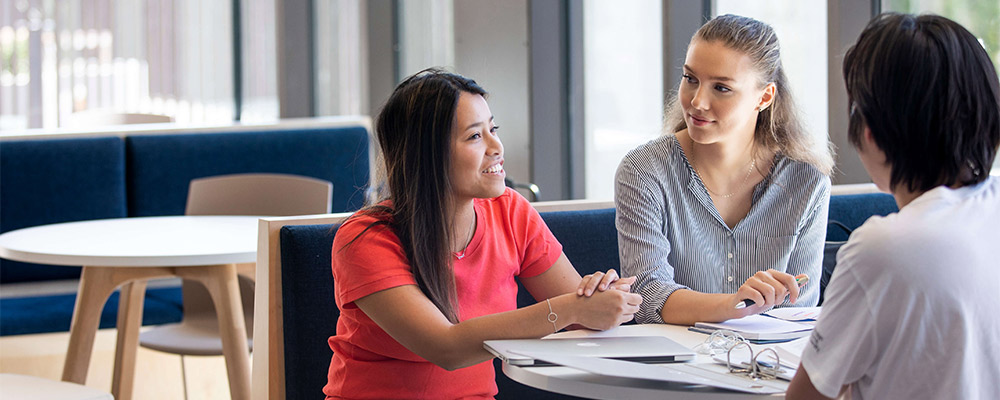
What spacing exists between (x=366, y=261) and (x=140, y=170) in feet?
11.4

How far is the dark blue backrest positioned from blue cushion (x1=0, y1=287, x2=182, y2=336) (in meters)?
1.90

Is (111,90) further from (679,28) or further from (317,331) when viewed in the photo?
(317,331)

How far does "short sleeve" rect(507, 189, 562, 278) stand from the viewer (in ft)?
6.34

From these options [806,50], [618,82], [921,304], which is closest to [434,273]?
[921,304]

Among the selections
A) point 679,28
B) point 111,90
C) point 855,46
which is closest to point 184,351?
point 679,28

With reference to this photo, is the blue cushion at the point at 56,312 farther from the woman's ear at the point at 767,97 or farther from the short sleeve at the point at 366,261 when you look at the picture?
the woman's ear at the point at 767,97

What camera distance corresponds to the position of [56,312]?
12.8ft

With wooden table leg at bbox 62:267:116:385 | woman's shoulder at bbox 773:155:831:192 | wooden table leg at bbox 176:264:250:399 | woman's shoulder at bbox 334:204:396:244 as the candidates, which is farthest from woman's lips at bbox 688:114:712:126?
wooden table leg at bbox 62:267:116:385

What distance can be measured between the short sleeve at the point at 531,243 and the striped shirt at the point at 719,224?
179 millimetres

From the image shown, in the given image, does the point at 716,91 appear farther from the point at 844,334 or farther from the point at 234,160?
the point at 234,160

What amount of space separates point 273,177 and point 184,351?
89cm

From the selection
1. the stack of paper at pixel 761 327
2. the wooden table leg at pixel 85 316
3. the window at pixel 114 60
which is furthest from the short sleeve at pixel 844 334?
the window at pixel 114 60

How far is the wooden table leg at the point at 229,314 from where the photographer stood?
9.55 feet

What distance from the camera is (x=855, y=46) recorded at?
1188 millimetres
